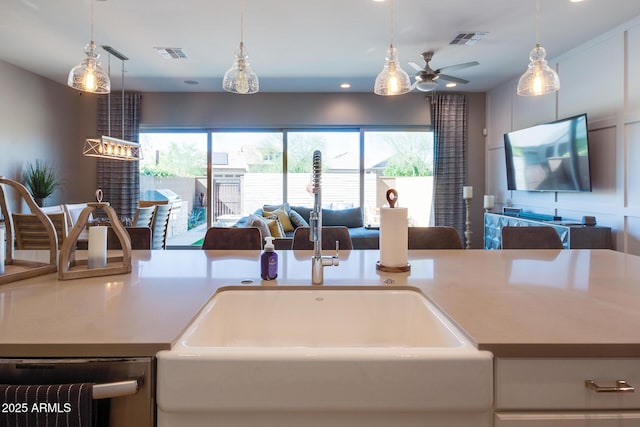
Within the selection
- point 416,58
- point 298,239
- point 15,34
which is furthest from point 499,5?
point 15,34

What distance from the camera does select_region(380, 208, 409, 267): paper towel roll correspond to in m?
1.35

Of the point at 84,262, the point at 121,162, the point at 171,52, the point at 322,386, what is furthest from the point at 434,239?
the point at 121,162

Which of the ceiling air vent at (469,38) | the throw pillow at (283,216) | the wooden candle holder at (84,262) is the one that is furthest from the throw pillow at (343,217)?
the wooden candle holder at (84,262)

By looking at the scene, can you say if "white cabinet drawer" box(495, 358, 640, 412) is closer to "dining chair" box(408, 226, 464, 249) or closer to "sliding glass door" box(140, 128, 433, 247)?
"dining chair" box(408, 226, 464, 249)

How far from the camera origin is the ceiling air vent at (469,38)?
3.90 m

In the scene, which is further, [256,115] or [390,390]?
[256,115]

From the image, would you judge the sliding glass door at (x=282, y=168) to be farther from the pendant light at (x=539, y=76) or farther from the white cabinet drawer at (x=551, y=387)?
the white cabinet drawer at (x=551, y=387)

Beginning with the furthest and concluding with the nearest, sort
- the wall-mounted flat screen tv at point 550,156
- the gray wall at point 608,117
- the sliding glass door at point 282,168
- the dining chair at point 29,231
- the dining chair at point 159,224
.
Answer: the sliding glass door at point 282,168 → the dining chair at point 159,224 → the wall-mounted flat screen tv at point 550,156 → the gray wall at point 608,117 → the dining chair at point 29,231

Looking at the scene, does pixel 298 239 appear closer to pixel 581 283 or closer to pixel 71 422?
pixel 581 283

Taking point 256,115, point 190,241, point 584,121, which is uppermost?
point 256,115

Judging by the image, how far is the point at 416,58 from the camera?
15.2 feet

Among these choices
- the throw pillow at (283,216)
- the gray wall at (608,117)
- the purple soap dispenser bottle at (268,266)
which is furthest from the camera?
the throw pillow at (283,216)

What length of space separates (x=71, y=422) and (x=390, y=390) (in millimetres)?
581

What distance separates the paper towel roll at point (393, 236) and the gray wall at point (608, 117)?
11.3 feet
